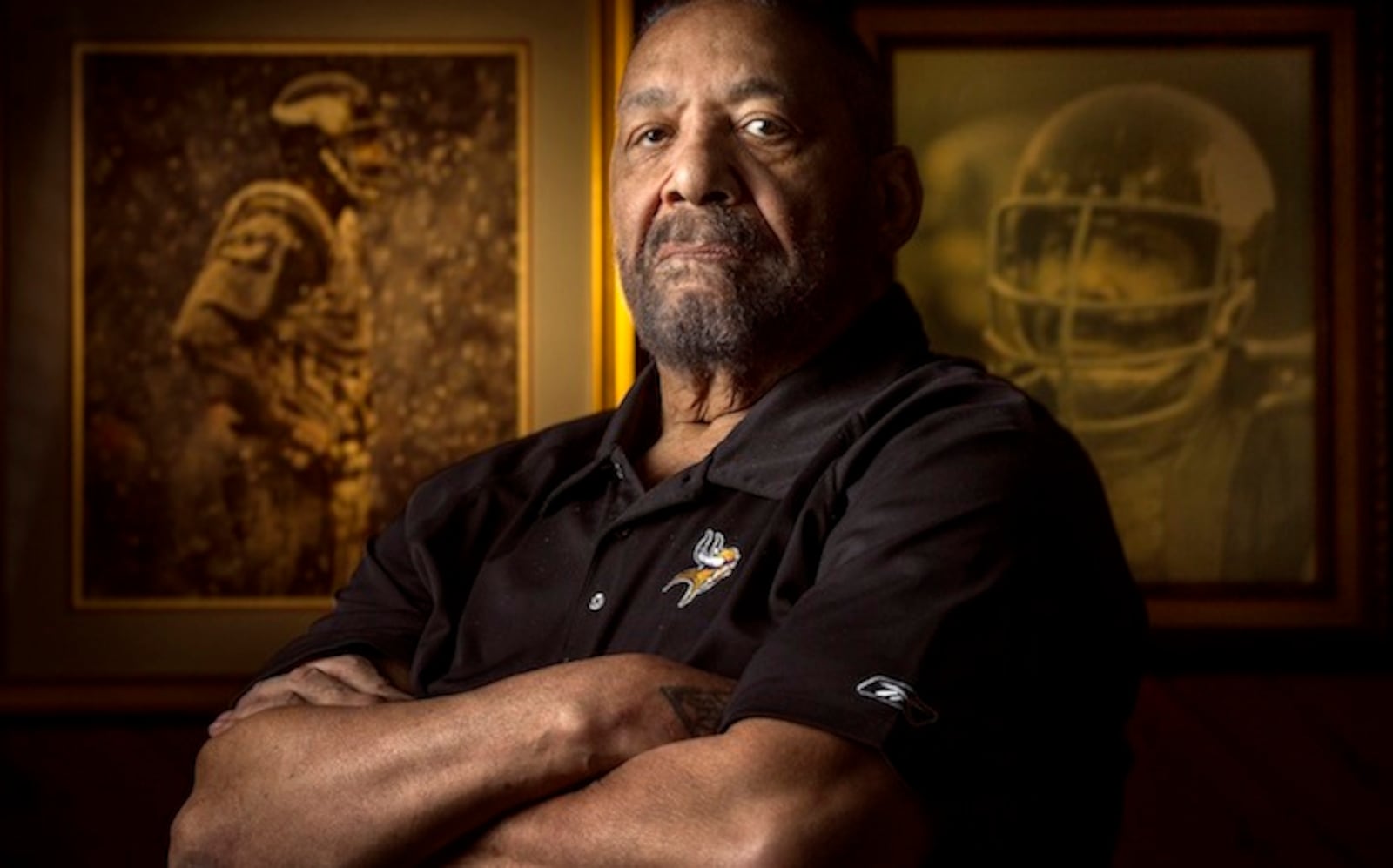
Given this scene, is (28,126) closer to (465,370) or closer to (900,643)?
(465,370)

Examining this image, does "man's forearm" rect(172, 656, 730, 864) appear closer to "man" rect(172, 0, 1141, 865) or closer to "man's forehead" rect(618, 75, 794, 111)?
"man" rect(172, 0, 1141, 865)

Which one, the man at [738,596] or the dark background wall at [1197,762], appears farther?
the dark background wall at [1197,762]

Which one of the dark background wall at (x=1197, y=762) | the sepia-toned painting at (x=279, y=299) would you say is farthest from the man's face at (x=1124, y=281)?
the sepia-toned painting at (x=279, y=299)

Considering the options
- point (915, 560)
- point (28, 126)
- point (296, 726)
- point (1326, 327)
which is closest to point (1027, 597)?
point (915, 560)

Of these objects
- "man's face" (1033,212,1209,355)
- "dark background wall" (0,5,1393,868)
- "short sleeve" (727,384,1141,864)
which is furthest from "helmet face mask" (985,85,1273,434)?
"short sleeve" (727,384,1141,864)

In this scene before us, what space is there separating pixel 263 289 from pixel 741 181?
1.36 m

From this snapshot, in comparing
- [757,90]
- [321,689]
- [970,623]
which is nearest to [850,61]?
[757,90]

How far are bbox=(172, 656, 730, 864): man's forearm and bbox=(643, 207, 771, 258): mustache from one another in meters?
0.42

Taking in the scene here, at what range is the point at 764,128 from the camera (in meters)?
1.58

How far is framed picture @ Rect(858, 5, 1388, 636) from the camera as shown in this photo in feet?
9.48

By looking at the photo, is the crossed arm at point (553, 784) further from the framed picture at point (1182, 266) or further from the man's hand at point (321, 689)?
the framed picture at point (1182, 266)

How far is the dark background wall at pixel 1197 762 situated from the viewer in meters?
2.53

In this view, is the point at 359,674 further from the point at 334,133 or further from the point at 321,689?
the point at 334,133

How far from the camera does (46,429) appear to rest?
279cm
